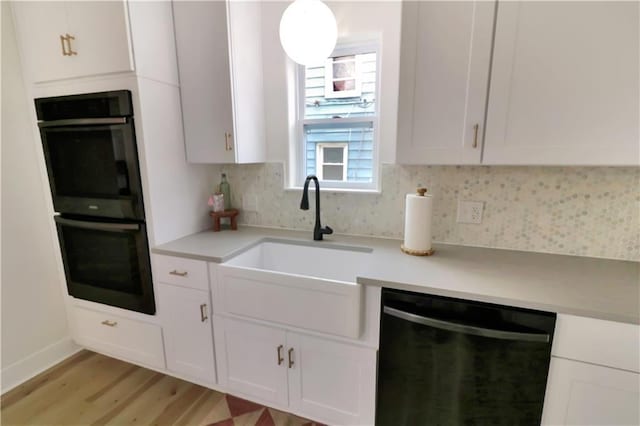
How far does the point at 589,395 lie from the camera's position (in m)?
1.08

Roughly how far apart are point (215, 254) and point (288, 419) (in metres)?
0.98

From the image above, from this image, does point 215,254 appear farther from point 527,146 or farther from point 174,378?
point 527,146

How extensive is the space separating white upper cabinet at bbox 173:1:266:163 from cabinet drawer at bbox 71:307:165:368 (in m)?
1.12

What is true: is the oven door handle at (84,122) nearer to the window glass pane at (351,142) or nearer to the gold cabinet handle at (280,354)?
the window glass pane at (351,142)

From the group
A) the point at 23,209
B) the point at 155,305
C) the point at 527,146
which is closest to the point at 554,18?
the point at 527,146

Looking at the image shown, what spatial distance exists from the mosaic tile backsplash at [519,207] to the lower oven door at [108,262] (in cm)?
102

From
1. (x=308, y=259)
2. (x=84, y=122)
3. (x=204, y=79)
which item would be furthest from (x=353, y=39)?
(x=84, y=122)

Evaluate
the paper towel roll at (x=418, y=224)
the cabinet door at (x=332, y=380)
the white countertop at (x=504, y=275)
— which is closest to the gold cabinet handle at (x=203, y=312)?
the white countertop at (x=504, y=275)

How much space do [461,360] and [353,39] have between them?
1749 mm

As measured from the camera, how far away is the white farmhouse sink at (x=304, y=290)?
134 centimetres

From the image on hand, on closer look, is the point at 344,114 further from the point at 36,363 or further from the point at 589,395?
the point at 36,363

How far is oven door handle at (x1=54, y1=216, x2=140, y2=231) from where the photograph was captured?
5.70ft

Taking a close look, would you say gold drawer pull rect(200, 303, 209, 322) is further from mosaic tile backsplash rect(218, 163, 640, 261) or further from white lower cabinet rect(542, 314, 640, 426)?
white lower cabinet rect(542, 314, 640, 426)

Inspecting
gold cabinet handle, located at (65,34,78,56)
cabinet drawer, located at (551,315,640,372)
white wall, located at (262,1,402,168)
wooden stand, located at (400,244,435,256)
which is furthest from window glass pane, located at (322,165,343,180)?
gold cabinet handle, located at (65,34,78,56)
